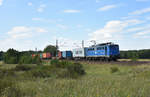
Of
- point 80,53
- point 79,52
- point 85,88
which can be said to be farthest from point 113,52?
point 85,88

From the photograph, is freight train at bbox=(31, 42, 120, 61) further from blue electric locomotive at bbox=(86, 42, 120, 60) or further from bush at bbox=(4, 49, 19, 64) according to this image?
bush at bbox=(4, 49, 19, 64)

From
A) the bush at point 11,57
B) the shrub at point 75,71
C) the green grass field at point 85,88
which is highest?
the bush at point 11,57

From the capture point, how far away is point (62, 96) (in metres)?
5.77

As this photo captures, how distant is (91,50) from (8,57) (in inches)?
738

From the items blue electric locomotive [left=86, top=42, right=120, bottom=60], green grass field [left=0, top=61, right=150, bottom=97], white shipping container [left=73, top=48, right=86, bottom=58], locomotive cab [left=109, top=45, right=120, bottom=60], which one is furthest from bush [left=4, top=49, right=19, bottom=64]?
green grass field [left=0, top=61, right=150, bottom=97]

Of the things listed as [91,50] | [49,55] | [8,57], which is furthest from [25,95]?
[49,55]

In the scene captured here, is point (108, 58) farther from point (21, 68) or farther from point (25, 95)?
point (25, 95)

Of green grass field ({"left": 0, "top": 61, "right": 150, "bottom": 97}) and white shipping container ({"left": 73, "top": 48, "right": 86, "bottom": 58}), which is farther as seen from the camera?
white shipping container ({"left": 73, "top": 48, "right": 86, "bottom": 58})

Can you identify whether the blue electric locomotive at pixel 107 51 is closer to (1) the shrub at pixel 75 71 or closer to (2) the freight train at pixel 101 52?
(2) the freight train at pixel 101 52

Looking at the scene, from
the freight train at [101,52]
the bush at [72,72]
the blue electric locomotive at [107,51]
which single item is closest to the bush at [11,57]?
the freight train at [101,52]

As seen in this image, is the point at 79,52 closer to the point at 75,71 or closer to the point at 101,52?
the point at 101,52

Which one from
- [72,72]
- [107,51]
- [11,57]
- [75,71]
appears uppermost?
[107,51]

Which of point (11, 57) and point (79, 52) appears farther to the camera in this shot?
point (79, 52)

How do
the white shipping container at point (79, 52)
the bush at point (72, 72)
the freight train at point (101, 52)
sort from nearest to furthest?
the bush at point (72, 72)
the freight train at point (101, 52)
the white shipping container at point (79, 52)
